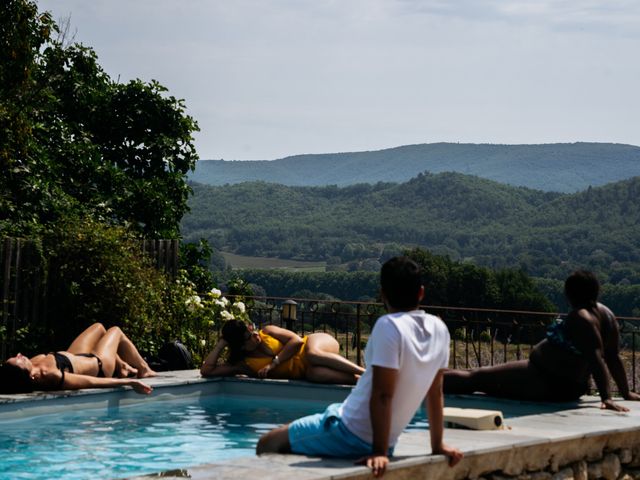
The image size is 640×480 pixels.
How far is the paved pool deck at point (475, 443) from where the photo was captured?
4.30 m

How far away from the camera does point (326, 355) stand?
973 cm

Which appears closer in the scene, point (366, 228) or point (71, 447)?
point (71, 447)

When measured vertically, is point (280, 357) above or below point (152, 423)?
above

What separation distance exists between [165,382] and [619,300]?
58915 mm

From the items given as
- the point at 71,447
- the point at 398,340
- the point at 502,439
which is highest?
the point at 398,340

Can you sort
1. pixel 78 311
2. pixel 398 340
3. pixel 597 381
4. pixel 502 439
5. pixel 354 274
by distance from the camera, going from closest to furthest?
pixel 398 340, pixel 502 439, pixel 597 381, pixel 78 311, pixel 354 274

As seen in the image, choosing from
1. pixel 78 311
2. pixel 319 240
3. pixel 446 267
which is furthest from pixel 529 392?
pixel 319 240

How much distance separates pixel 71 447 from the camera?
7496 millimetres

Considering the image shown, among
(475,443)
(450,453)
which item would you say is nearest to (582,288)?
(475,443)

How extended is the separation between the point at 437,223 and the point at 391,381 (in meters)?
112

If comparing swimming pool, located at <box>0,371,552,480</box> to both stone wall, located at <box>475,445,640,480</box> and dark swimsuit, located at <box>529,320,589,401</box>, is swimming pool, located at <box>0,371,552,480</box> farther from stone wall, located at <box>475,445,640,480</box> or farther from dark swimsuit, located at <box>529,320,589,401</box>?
stone wall, located at <box>475,445,640,480</box>

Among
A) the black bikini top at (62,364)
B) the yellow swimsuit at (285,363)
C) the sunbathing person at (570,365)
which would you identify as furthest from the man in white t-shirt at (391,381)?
the yellow swimsuit at (285,363)

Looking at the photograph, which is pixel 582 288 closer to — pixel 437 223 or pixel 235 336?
pixel 235 336

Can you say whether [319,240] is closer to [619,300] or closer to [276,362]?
[619,300]
